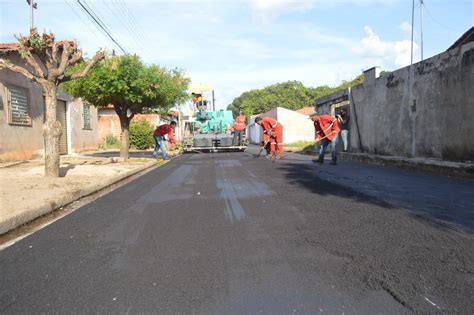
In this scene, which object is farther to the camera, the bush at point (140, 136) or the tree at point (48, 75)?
the bush at point (140, 136)

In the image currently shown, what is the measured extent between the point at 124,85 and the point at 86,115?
901 cm

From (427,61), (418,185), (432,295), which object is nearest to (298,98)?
(427,61)

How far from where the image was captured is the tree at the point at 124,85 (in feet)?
45.1

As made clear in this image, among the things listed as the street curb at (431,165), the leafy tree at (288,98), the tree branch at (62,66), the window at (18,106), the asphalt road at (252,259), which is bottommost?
the asphalt road at (252,259)

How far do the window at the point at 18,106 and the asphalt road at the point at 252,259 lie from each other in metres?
9.07

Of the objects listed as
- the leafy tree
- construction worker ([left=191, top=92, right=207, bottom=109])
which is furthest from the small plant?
the leafy tree

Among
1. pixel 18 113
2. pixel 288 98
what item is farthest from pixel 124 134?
pixel 288 98

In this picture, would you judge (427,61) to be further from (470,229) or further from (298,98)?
(298,98)

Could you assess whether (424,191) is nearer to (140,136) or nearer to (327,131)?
(327,131)

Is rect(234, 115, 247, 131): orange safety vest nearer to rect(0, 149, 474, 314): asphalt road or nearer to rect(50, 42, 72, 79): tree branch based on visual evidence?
rect(50, 42, 72, 79): tree branch

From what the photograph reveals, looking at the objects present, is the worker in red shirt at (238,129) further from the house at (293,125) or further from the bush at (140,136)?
the house at (293,125)

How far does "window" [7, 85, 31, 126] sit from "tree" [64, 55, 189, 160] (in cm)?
154

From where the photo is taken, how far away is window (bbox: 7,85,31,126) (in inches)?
525

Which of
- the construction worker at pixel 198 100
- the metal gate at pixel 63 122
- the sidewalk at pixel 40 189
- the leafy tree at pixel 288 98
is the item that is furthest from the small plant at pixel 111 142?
the leafy tree at pixel 288 98
